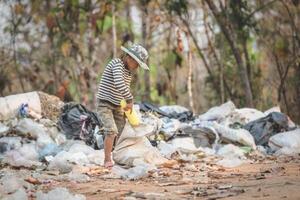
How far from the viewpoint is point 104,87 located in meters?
6.01

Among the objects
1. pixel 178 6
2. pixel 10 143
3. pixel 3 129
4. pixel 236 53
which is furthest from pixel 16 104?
pixel 178 6

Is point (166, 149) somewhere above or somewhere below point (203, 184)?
above

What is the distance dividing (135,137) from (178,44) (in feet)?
18.9

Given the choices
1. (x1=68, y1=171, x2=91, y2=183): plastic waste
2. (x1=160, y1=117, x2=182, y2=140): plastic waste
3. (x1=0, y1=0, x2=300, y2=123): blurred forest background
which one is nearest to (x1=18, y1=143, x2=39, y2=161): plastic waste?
(x1=68, y1=171, x2=91, y2=183): plastic waste

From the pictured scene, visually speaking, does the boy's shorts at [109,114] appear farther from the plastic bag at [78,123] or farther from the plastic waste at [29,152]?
the plastic bag at [78,123]

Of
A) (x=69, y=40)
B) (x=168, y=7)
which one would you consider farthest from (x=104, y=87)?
(x=69, y=40)

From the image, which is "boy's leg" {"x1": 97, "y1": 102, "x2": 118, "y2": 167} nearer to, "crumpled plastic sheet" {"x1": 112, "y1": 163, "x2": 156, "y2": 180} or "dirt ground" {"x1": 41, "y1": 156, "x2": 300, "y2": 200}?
"dirt ground" {"x1": 41, "y1": 156, "x2": 300, "y2": 200}

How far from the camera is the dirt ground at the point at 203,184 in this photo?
4176mm

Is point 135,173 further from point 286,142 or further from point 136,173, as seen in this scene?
point 286,142

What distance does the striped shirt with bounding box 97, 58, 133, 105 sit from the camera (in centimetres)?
589

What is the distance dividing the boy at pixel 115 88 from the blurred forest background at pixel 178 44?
228 inches

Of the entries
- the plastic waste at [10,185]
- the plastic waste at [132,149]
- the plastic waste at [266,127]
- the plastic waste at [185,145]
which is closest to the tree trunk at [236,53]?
the plastic waste at [266,127]

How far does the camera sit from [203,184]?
4.82 meters

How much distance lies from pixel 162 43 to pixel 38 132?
1277 centimetres
